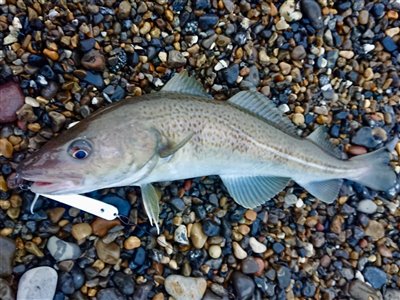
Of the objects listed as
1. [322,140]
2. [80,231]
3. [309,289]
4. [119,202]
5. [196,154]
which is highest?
[196,154]

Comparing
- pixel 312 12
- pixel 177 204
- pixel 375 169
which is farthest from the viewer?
pixel 312 12

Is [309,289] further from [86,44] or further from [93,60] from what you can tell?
[86,44]

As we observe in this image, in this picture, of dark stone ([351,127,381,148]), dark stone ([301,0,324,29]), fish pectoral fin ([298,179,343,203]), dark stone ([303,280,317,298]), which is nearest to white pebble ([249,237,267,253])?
dark stone ([303,280,317,298])

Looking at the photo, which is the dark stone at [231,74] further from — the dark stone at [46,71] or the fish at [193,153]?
the dark stone at [46,71]

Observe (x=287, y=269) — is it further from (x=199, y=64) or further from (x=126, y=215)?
(x=199, y=64)

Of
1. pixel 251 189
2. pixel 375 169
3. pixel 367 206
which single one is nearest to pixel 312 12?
pixel 375 169

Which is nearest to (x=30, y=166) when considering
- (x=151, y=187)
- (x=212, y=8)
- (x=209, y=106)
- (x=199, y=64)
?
(x=151, y=187)

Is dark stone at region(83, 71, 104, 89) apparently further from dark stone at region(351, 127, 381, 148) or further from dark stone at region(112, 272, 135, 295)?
dark stone at region(351, 127, 381, 148)
